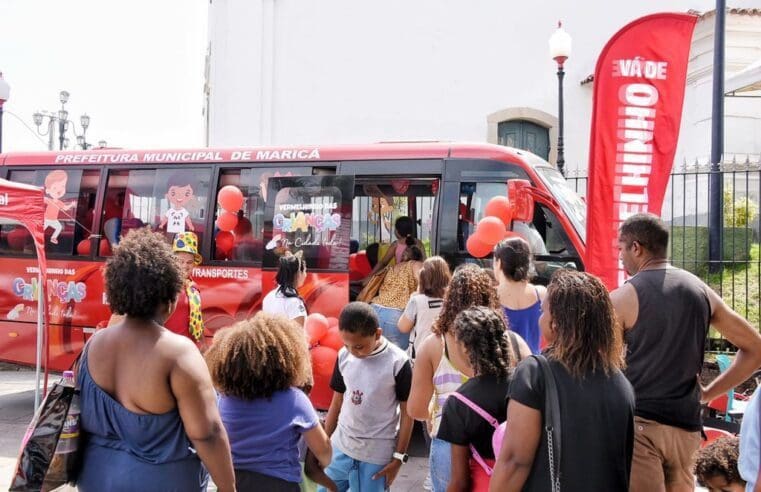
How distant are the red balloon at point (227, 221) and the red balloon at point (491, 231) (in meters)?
2.55

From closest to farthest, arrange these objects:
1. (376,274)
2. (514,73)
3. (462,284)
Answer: (462,284)
(376,274)
(514,73)

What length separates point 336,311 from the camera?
6516 millimetres

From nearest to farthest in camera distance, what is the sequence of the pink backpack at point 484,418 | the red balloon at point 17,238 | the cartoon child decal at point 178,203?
the pink backpack at point 484,418, the cartoon child decal at point 178,203, the red balloon at point 17,238

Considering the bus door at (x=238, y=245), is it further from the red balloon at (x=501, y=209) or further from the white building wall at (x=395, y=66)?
the white building wall at (x=395, y=66)

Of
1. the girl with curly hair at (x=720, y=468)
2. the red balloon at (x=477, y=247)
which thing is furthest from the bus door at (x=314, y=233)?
the girl with curly hair at (x=720, y=468)

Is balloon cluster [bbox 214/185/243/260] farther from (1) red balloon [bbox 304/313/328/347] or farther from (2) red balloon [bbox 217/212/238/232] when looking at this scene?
(1) red balloon [bbox 304/313/328/347]

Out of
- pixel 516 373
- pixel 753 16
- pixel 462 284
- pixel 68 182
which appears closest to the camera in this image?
pixel 516 373

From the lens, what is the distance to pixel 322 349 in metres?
6.11

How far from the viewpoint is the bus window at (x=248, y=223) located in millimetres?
6945

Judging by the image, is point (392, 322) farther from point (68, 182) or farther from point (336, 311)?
point (68, 182)

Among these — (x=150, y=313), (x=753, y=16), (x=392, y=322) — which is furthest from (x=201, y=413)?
(x=753, y=16)

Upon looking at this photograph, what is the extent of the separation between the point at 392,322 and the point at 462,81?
1228 cm

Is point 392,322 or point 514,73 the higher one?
point 514,73

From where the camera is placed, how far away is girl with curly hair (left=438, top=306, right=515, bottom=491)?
109 inches
